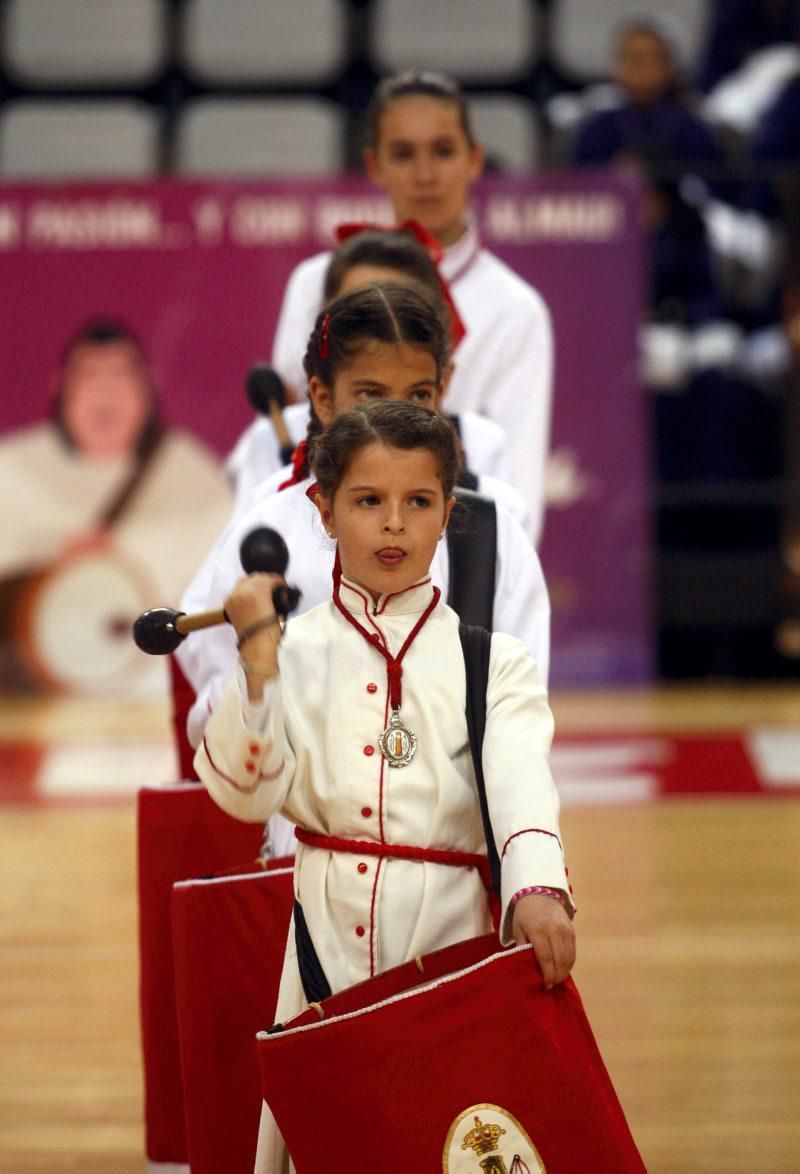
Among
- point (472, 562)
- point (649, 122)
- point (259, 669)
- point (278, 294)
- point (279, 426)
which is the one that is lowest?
point (259, 669)

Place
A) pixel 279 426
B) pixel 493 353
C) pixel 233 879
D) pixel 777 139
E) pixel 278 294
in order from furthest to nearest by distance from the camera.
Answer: pixel 777 139, pixel 278 294, pixel 493 353, pixel 279 426, pixel 233 879

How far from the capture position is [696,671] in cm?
753

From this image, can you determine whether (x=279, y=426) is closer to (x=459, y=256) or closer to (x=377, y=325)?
(x=377, y=325)

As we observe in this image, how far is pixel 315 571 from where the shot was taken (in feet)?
8.19

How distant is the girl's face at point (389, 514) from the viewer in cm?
207

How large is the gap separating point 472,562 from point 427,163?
1.38 m

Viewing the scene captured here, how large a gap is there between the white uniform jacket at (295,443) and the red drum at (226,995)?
611mm

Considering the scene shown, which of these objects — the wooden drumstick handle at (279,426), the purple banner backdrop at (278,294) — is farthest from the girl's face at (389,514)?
the purple banner backdrop at (278,294)

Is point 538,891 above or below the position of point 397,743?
below

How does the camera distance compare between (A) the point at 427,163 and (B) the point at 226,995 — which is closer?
(B) the point at 226,995

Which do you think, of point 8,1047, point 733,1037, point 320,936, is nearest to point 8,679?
point 8,1047

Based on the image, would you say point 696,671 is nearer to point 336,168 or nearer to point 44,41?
Answer: point 336,168

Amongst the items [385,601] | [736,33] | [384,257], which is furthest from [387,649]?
[736,33]

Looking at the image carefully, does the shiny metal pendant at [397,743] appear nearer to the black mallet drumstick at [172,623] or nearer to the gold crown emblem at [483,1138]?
the black mallet drumstick at [172,623]
